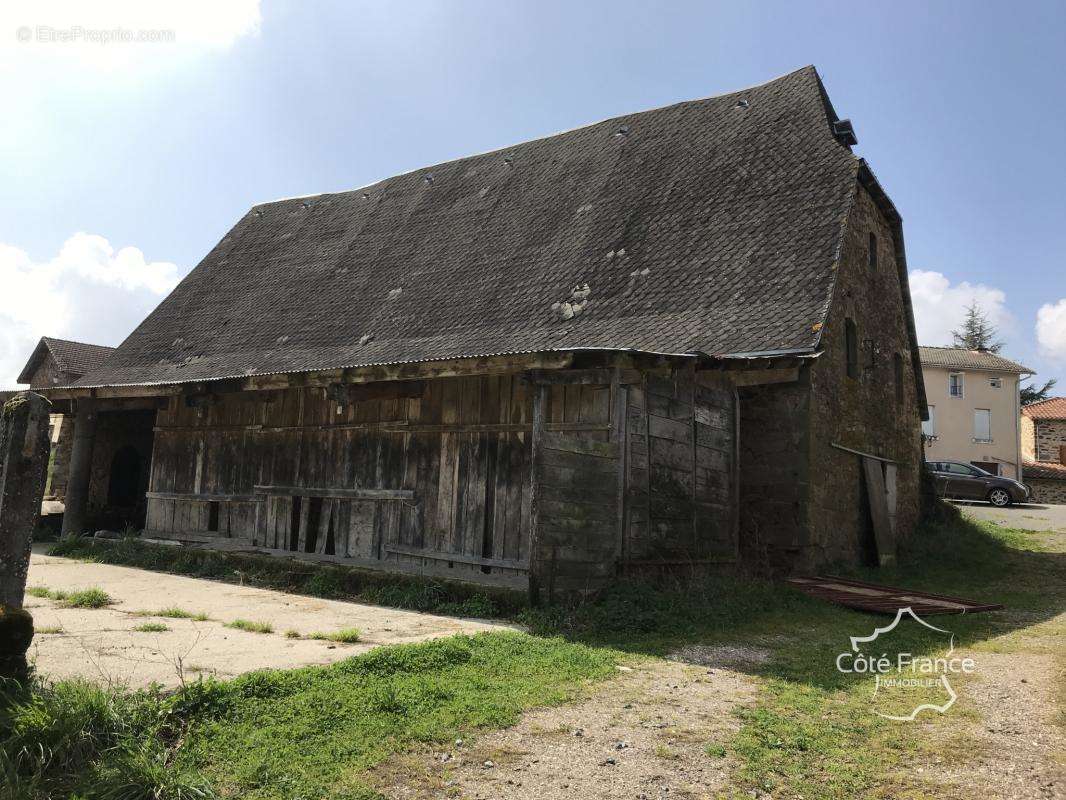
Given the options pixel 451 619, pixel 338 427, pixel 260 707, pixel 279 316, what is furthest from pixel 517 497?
pixel 279 316

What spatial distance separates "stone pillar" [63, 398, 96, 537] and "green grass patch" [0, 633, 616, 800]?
11.0 m

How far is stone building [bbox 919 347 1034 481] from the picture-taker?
3278cm

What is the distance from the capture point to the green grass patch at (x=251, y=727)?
3.33m

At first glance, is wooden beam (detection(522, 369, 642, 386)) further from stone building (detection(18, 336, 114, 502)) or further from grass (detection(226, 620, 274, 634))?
stone building (detection(18, 336, 114, 502))

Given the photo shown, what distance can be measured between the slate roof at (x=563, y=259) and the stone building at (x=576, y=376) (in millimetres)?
57

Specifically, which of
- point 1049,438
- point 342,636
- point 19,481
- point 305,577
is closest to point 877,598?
point 342,636

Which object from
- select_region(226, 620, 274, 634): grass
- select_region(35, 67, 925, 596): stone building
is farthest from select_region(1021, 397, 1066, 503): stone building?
select_region(226, 620, 274, 634): grass

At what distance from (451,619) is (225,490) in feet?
21.6

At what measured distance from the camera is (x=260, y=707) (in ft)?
13.6

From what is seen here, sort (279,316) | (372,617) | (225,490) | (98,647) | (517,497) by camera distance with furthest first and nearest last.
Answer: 1. (279,316)
2. (225,490)
3. (517,497)
4. (372,617)
5. (98,647)

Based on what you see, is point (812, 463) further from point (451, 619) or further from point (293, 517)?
point (293, 517)

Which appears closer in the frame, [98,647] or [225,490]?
[98,647]

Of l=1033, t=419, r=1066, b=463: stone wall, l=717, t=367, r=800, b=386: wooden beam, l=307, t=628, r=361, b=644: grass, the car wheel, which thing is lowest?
l=307, t=628, r=361, b=644: grass

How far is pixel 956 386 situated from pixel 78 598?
3513 centimetres
